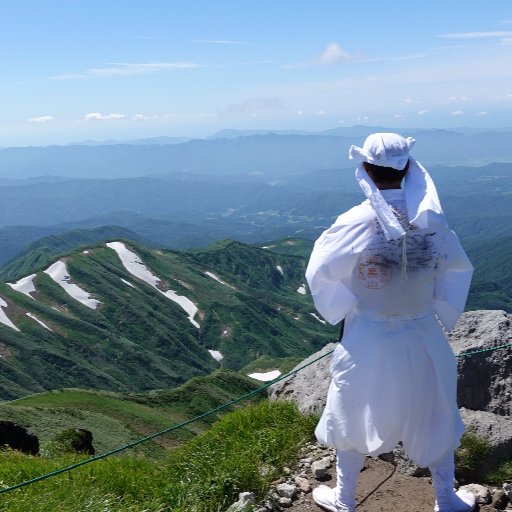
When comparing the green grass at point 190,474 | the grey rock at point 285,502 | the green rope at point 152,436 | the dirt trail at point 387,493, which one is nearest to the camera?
the green grass at point 190,474

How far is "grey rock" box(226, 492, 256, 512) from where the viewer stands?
5688 millimetres

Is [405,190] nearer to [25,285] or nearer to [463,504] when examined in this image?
[463,504]

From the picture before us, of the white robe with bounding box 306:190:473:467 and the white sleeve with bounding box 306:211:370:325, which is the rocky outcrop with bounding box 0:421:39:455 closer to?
the white robe with bounding box 306:190:473:467

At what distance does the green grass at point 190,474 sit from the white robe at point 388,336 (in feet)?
4.84

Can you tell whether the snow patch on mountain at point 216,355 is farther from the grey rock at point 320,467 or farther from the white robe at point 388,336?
the white robe at point 388,336

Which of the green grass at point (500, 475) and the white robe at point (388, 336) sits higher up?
the white robe at point (388, 336)

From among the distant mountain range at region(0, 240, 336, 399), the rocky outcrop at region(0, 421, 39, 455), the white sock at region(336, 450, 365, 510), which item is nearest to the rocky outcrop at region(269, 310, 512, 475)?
the white sock at region(336, 450, 365, 510)

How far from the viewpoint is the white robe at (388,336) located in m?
5.19

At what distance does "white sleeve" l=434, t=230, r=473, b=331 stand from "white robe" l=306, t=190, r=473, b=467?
0.04 ft

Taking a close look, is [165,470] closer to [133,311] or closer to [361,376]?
[361,376]

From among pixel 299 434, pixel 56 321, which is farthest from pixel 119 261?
pixel 299 434

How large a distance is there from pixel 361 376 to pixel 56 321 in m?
140

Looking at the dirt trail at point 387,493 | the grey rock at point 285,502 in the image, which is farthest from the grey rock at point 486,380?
the grey rock at point 285,502

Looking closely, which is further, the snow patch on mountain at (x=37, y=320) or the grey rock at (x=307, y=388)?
the snow patch on mountain at (x=37, y=320)
